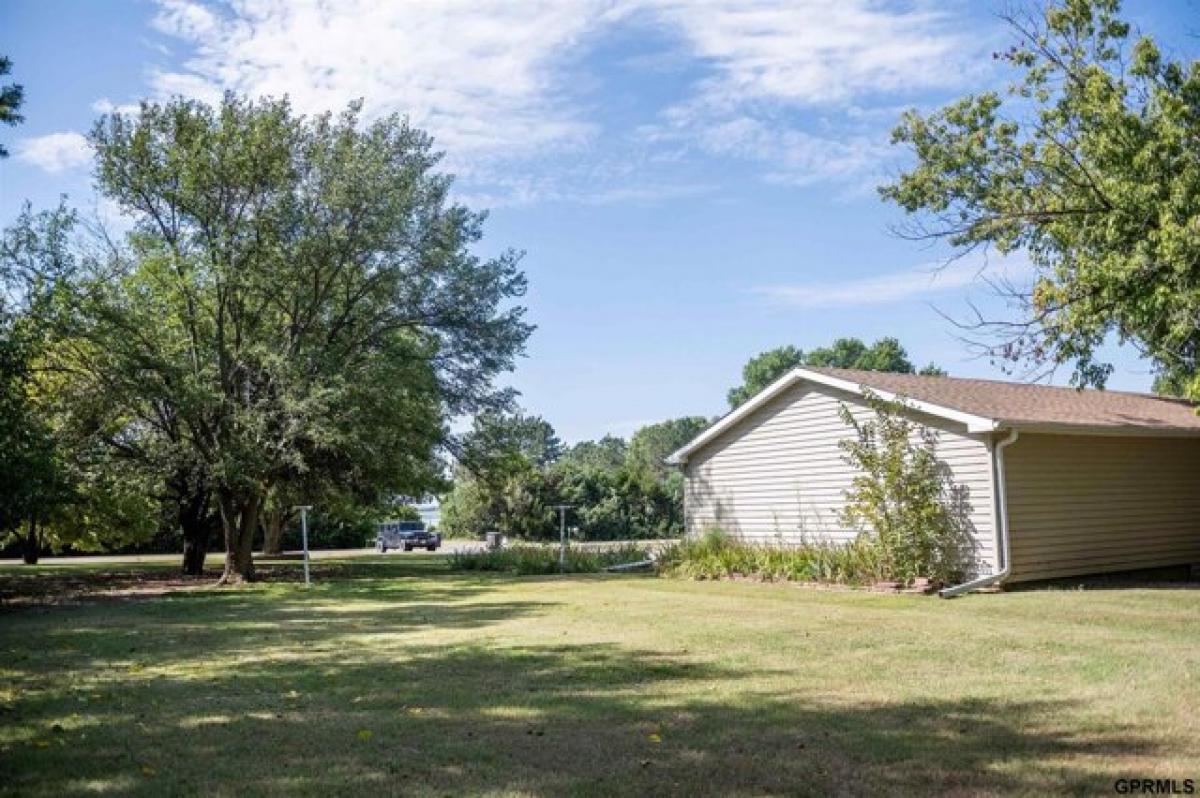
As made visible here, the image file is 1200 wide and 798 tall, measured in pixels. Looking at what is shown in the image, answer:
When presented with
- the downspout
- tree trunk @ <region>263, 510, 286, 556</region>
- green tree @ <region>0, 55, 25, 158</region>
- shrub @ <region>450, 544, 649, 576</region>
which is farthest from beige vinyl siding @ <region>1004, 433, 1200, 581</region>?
tree trunk @ <region>263, 510, 286, 556</region>

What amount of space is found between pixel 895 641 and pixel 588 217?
44.3 feet

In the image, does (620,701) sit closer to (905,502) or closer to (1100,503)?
(905,502)

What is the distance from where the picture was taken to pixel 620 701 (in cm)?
661

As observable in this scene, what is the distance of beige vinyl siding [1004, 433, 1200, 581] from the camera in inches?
601

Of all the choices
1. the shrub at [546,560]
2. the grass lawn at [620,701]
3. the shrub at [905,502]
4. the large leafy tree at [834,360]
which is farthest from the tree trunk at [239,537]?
the large leafy tree at [834,360]

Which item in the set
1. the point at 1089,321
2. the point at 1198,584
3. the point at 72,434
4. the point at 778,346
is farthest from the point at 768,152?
the point at 778,346

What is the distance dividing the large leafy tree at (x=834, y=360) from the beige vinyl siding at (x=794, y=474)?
129 feet

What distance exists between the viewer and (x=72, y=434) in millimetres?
20766

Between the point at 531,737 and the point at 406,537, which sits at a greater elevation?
the point at 531,737

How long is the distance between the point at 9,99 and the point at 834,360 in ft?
208

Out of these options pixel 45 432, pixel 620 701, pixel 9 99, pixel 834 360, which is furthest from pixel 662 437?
pixel 620 701

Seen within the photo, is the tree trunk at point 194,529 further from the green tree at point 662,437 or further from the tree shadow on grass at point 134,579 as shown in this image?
the green tree at point 662,437

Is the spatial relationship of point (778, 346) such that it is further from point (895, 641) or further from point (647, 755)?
point (647, 755)

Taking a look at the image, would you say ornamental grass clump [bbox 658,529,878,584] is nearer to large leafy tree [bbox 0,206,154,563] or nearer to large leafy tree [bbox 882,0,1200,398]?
large leafy tree [bbox 882,0,1200,398]
